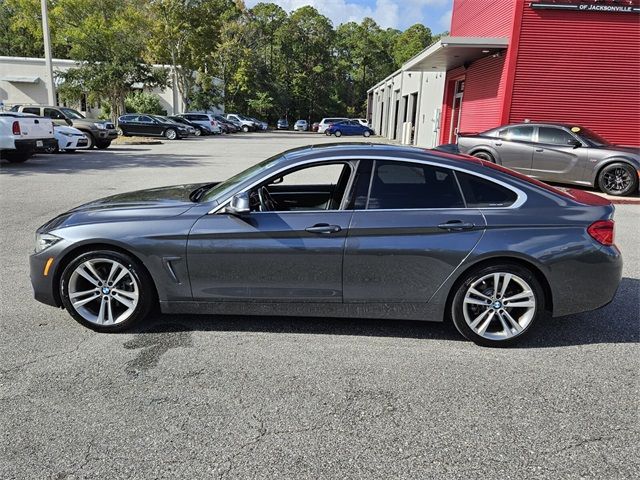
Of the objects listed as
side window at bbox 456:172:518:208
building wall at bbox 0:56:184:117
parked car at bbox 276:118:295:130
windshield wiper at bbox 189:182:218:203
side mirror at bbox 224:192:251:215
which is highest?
building wall at bbox 0:56:184:117

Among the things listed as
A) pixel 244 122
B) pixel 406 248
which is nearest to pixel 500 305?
pixel 406 248

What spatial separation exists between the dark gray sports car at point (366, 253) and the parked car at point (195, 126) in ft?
112

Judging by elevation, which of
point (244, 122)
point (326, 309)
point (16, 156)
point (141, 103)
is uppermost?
point (141, 103)

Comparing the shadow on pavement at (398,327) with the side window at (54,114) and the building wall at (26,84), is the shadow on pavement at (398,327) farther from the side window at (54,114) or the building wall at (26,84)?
the building wall at (26,84)

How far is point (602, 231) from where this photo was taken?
13.2 feet

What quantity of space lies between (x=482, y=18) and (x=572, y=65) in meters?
4.87

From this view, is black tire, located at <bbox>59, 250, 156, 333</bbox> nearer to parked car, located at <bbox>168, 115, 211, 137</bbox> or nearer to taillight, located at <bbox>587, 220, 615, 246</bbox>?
taillight, located at <bbox>587, 220, 615, 246</bbox>

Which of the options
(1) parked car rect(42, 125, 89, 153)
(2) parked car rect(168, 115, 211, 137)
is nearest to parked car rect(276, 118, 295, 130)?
(2) parked car rect(168, 115, 211, 137)

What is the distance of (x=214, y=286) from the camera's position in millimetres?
4086

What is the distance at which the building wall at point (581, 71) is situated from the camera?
49.8 feet

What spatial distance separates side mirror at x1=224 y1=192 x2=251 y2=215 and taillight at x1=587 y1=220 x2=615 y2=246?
8.52ft

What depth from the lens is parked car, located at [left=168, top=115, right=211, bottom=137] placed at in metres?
36.9

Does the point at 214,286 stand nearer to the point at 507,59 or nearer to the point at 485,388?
the point at 485,388

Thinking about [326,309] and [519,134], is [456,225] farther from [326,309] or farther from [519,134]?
[519,134]
